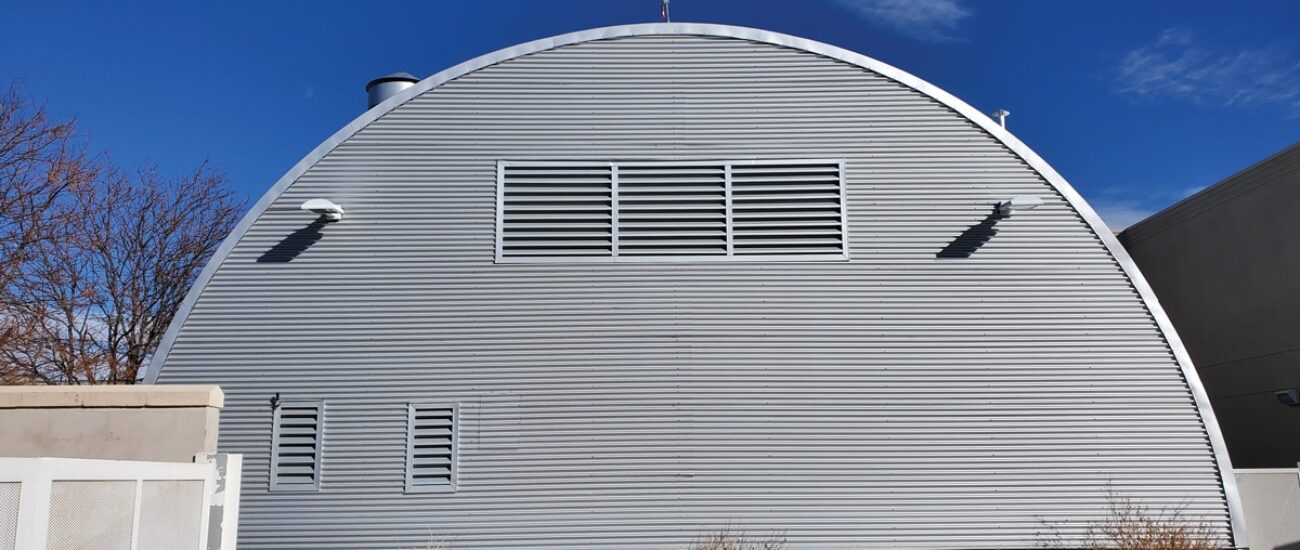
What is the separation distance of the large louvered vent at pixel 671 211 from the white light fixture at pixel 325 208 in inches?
86.4

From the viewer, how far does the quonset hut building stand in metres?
13.3

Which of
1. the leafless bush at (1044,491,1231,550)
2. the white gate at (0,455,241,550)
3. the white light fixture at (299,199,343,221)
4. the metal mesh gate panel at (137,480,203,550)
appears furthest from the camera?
the white light fixture at (299,199,343,221)

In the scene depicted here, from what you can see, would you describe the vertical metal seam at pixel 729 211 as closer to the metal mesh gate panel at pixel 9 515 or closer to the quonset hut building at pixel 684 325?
the quonset hut building at pixel 684 325

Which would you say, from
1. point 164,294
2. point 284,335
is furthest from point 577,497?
point 164,294

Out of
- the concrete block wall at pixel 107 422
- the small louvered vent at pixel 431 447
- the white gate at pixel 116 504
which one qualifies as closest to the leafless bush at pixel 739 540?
the small louvered vent at pixel 431 447

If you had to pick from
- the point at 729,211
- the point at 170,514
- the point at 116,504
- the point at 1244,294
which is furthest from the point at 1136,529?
Answer: the point at 116,504

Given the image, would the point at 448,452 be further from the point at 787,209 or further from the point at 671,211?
the point at 787,209

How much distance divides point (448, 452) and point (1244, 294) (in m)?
14.3

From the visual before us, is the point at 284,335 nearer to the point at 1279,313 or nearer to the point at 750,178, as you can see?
the point at 750,178

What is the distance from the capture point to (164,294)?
29.5m

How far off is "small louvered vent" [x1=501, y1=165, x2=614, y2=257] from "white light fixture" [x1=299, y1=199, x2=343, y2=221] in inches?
88.4

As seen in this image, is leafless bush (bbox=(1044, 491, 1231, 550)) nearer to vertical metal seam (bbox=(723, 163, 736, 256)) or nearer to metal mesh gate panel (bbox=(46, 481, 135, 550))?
vertical metal seam (bbox=(723, 163, 736, 256))

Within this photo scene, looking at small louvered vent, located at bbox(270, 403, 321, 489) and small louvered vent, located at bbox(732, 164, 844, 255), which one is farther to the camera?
small louvered vent, located at bbox(732, 164, 844, 255)

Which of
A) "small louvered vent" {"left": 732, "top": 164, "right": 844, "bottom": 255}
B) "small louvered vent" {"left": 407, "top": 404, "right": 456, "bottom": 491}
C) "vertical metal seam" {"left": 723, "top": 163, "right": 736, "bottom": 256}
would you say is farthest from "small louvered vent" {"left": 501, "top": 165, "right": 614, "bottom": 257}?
"small louvered vent" {"left": 407, "top": 404, "right": 456, "bottom": 491}
